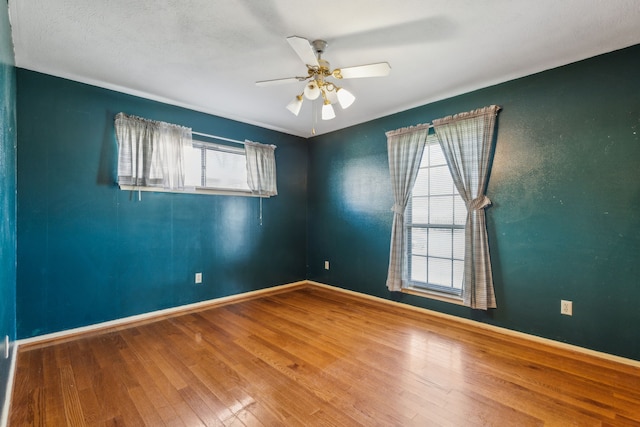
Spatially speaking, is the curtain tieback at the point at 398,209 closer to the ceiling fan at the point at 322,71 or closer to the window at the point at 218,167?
the ceiling fan at the point at 322,71

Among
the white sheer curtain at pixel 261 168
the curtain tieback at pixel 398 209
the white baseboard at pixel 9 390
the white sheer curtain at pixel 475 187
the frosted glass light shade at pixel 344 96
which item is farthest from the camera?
the white sheer curtain at pixel 261 168

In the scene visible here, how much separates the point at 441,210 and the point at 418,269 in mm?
778

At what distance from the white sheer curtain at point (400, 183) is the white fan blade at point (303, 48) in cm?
180

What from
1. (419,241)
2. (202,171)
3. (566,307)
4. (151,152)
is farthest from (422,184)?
(151,152)

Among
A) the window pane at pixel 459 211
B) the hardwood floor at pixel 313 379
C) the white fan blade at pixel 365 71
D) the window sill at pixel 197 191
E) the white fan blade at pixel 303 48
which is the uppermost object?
the white fan blade at pixel 303 48

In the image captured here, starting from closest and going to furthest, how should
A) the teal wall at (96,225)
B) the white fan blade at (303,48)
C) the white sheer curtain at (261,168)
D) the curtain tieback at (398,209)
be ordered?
the white fan blade at (303,48) < the teal wall at (96,225) < the curtain tieback at (398,209) < the white sheer curtain at (261,168)

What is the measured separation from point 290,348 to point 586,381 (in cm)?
217

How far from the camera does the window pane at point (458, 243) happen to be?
10.3 feet

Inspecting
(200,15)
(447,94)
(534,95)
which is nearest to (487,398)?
(534,95)

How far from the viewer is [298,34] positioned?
2.13 metres

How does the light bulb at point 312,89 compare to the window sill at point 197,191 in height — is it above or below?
above

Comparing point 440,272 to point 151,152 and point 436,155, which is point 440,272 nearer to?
point 436,155

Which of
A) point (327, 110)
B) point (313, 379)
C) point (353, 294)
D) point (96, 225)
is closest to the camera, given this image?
point (313, 379)

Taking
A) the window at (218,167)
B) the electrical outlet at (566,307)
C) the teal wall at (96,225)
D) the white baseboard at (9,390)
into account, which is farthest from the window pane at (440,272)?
the white baseboard at (9,390)
